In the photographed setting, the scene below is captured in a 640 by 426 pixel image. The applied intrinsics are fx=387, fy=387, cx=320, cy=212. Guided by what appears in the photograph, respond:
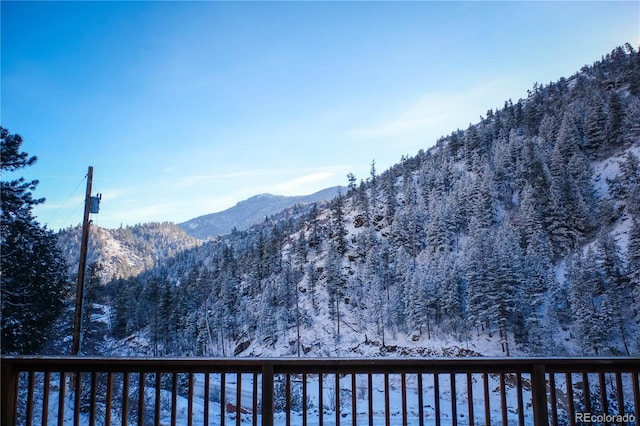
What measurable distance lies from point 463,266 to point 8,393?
38779 mm

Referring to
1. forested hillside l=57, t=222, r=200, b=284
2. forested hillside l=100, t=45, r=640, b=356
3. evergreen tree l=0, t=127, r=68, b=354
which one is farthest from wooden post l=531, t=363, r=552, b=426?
forested hillside l=57, t=222, r=200, b=284

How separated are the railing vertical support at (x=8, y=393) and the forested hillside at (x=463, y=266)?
1267 inches

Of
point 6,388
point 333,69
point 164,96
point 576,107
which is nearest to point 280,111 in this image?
point 333,69

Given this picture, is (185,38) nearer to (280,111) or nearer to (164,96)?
(164,96)

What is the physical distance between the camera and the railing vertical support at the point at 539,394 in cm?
293

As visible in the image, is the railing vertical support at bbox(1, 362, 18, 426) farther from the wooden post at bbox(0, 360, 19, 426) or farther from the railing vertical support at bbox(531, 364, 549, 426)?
the railing vertical support at bbox(531, 364, 549, 426)

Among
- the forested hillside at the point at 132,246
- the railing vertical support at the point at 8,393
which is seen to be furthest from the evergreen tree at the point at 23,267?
the forested hillside at the point at 132,246

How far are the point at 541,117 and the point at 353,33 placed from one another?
70.7 metres

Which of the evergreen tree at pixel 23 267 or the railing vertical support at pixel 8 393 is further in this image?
the evergreen tree at pixel 23 267

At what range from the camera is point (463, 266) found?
38000mm

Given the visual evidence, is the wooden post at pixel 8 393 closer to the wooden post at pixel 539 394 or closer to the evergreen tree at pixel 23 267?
the wooden post at pixel 539 394

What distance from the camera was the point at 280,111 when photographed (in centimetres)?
1416

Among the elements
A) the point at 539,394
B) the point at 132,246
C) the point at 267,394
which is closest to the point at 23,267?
the point at 267,394

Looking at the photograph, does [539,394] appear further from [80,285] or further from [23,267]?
[23,267]
